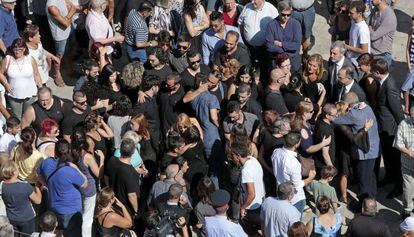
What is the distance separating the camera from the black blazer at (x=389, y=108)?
442 inches

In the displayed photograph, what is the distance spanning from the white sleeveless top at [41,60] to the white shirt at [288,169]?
12.7ft

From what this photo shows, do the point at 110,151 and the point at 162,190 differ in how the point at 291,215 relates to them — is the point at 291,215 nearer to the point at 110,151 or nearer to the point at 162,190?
the point at 162,190

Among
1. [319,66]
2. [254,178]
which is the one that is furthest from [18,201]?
[319,66]

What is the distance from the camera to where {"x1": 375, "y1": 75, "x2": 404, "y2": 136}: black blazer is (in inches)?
442

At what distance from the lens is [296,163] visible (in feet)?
32.8

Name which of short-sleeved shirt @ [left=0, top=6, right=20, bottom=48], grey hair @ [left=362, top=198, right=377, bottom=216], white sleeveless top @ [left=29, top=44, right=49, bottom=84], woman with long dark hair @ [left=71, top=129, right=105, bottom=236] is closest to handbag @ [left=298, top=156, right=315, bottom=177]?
grey hair @ [left=362, top=198, right=377, bottom=216]

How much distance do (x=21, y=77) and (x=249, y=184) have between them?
12.3 ft

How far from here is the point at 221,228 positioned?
9227 millimetres

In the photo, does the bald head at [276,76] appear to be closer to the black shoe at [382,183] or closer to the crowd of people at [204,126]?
the crowd of people at [204,126]

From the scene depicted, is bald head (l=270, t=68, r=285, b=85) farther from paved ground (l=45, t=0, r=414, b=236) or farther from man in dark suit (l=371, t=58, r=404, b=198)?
paved ground (l=45, t=0, r=414, b=236)

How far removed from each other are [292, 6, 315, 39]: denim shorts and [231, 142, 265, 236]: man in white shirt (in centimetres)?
381

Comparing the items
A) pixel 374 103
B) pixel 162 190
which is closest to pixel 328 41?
pixel 374 103

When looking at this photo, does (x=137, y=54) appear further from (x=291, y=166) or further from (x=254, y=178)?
(x=291, y=166)

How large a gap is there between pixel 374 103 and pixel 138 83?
314cm
